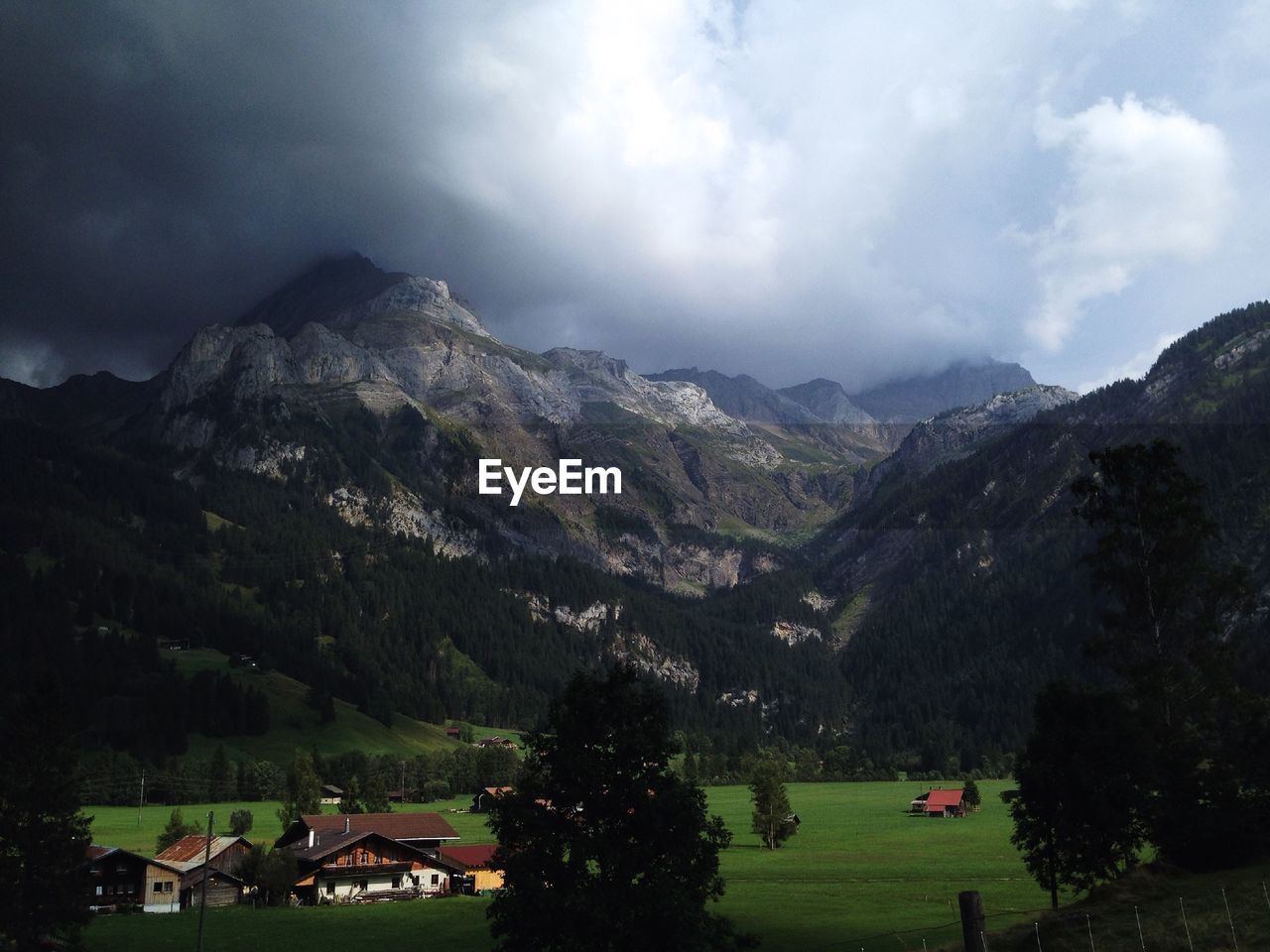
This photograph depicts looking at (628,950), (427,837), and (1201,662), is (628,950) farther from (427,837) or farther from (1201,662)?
(427,837)

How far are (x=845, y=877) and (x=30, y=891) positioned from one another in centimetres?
6395

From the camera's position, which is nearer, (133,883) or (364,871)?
(133,883)

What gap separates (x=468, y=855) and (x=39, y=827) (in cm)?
4804

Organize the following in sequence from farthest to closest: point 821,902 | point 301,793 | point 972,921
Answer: point 301,793
point 821,902
point 972,921

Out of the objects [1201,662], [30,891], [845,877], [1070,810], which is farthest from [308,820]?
[1201,662]

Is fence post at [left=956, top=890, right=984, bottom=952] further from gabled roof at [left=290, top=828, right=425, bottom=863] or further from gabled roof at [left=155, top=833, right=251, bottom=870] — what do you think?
gabled roof at [left=155, top=833, right=251, bottom=870]

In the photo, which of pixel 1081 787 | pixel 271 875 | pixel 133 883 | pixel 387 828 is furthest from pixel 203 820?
pixel 1081 787

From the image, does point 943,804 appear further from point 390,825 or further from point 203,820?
point 203,820

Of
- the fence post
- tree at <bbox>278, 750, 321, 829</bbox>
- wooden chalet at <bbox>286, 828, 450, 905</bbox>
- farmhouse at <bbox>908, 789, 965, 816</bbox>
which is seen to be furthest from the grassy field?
the fence post

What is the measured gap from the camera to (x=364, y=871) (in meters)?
91.8

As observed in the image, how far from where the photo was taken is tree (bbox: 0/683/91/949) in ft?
191

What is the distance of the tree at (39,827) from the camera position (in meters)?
58.3

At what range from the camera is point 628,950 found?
32781 millimetres

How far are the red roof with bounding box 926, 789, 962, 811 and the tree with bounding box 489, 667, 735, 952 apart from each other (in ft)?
423
